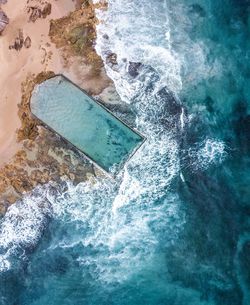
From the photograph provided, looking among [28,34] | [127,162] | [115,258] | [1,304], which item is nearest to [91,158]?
[127,162]

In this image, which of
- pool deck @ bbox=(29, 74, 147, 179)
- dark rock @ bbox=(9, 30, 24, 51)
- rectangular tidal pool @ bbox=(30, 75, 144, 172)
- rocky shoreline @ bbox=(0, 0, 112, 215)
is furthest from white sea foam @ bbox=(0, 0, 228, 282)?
dark rock @ bbox=(9, 30, 24, 51)

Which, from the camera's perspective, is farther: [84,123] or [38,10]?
[38,10]

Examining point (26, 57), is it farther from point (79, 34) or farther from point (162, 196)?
point (162, 196)

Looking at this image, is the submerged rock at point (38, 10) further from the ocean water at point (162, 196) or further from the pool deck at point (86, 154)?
the pool deck at point (86, 154)

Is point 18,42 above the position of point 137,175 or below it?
above

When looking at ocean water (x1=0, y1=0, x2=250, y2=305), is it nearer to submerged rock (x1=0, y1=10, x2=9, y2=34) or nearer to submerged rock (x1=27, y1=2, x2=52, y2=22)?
submerged rock (x1=27, y1=2, x2=52, y2=22)

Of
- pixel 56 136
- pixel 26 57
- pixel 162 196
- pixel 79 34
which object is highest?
pixel 79 34

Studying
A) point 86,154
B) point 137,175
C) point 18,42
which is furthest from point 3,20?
point 137,175

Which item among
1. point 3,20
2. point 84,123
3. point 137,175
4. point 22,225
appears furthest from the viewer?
point 22,225
